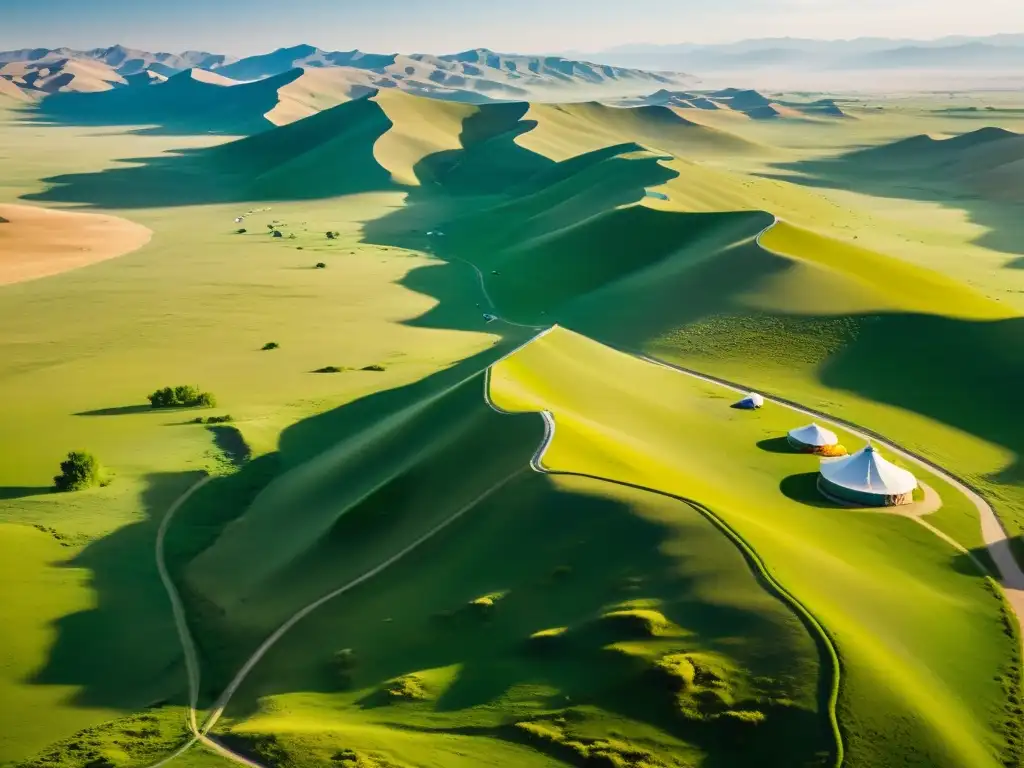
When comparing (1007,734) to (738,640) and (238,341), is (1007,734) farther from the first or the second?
(238,341)

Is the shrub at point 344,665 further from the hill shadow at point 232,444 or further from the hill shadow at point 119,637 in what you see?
the hill shadow at point 232,444

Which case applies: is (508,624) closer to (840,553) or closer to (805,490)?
(840,553)

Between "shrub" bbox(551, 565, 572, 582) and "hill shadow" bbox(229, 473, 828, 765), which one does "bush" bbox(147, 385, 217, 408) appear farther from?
"shrub" bbox(551, 565, 572, 582)

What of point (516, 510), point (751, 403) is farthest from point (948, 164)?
point (516, 510)

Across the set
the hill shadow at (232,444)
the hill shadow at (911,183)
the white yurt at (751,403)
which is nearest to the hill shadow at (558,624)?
the hill shadow at (232,444)

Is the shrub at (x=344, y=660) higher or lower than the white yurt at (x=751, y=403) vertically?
lower

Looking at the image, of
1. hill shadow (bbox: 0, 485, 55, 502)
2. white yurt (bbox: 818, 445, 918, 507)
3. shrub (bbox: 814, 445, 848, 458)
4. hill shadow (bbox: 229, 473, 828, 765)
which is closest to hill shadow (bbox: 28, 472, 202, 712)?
hill shadow (bbox: 229, 473, 828, 765)
